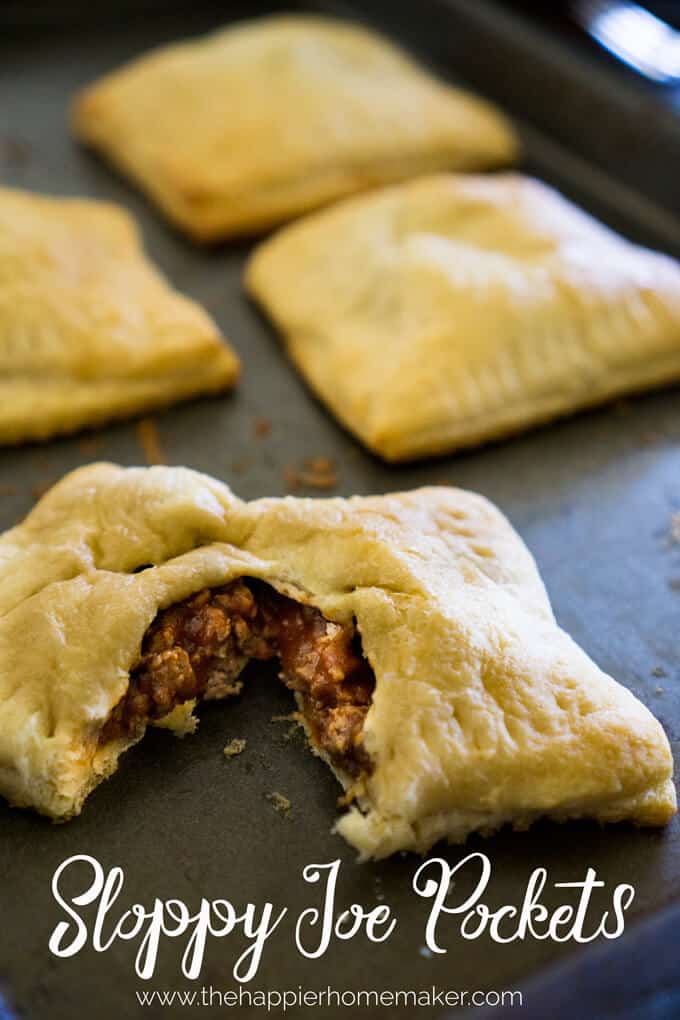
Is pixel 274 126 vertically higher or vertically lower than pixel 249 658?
higher

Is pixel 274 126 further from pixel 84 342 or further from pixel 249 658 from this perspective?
pixel 249 658

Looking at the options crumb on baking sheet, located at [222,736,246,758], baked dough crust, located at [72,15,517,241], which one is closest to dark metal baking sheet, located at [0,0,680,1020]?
crumb on baking sheet, located at [222,736,246,758]

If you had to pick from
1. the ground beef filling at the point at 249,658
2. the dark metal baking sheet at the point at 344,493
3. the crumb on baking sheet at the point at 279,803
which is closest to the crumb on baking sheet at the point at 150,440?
the dark metal baking sheet at the point at 344,493

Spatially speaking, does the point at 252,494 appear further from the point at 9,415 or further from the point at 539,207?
the point at 539,207

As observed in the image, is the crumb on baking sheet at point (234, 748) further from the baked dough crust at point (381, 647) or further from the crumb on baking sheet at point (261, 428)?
the crumb on baking sheet at point (261, 428)

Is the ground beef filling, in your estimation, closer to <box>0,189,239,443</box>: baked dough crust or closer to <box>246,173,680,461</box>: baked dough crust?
<box>246,173,680,461</box>: baked dough crust

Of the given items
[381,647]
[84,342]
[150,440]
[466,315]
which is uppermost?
[466,315]

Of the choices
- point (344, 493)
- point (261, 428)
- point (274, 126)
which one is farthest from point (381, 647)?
point (274, 126)
